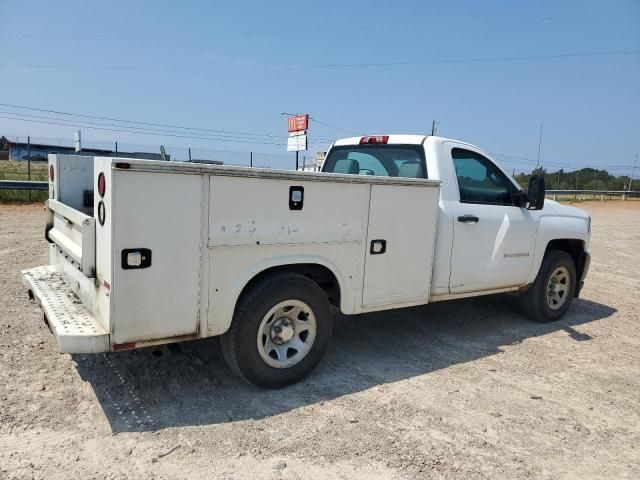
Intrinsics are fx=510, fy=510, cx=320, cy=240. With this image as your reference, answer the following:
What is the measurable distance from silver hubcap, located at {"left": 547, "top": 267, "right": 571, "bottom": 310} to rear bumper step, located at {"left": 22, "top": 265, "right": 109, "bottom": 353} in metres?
5.15

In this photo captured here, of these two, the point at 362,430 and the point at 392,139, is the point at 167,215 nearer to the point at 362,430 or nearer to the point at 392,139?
the point at 362,430

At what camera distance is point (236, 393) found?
3.88 m

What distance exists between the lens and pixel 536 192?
216 inches

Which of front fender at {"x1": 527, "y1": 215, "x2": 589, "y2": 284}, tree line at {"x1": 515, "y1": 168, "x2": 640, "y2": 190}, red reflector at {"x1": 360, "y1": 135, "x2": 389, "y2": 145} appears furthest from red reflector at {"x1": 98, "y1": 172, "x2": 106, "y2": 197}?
tree line at {"x1": 515, "y1": 168, "x2": 640, "y2": 190}

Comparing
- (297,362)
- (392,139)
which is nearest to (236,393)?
(297,362)

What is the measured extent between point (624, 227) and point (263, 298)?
62.8 feet

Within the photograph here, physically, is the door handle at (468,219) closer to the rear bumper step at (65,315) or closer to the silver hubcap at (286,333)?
the silver hubcap at (286,333)

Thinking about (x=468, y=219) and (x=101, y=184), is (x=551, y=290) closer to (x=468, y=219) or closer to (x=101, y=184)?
(x=468, y=219)

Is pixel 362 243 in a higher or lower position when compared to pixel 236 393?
higher

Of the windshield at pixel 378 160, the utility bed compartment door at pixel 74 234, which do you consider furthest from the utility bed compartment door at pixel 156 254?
the windshield at pixel 378 160

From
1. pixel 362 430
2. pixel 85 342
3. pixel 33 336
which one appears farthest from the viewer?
pixel 33 336

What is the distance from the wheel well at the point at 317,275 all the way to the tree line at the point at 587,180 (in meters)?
44.9

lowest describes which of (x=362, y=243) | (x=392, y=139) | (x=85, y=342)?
(x=85, y=342)

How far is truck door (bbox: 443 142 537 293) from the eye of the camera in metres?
5.03
